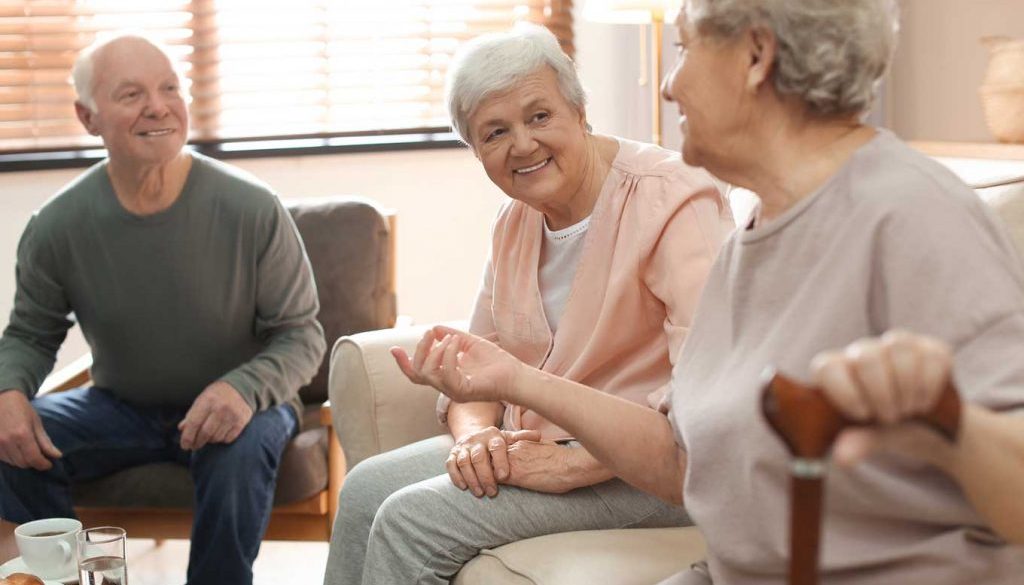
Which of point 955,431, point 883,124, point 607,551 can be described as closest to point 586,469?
point 607,551

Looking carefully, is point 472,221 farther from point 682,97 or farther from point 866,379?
point 866,379

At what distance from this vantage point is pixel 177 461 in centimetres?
246

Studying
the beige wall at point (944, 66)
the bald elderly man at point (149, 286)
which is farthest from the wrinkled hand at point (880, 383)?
the beige wall at point (944, 66)

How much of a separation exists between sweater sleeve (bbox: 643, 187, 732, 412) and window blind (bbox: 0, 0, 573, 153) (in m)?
2.32

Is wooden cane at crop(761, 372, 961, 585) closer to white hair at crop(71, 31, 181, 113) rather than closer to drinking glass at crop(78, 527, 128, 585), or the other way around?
drinking glass at crop(78, 527, 128, 585)

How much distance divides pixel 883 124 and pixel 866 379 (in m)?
3.24

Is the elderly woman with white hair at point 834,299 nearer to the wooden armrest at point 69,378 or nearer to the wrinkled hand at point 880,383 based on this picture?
the wrinkled hand at point 880,383

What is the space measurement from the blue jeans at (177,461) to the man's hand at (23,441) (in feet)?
0.10

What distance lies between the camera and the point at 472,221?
13.5ft

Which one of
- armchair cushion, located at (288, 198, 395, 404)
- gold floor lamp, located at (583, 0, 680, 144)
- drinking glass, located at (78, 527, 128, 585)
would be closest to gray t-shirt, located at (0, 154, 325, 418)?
armchair cushion, located at (288, 198, 395, 404)

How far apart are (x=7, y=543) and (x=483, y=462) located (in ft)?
2.59

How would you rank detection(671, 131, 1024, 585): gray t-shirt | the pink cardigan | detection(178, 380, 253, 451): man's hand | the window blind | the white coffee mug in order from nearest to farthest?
detection(671, 131, 1024, 585): gray t-shirt → the white coffee mug → the pink cardigan → detection(178, 380, 253, 451): man's hand → the window blind

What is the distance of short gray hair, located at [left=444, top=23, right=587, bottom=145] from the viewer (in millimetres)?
1842

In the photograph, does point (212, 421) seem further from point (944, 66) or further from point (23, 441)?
point (944, 66)
